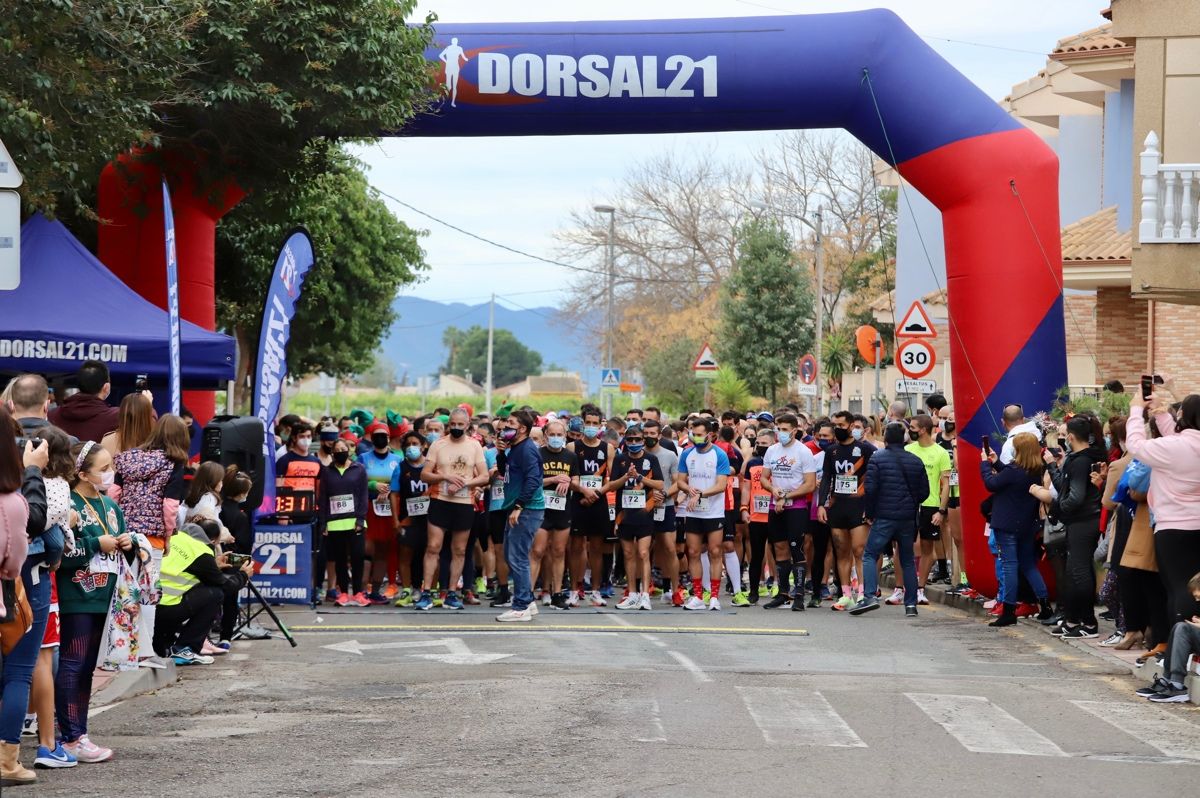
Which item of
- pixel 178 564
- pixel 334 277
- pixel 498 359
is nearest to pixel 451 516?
pixel 178 564

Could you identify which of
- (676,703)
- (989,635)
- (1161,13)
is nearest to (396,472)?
(989,635)

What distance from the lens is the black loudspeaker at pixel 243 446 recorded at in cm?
1370

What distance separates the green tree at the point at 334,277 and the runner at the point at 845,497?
40.6 ft

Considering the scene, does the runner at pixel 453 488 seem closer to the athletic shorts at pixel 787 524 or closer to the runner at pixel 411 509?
the runner at pixel 411 509

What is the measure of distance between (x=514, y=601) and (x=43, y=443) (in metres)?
8.50

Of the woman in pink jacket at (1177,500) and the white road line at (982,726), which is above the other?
the woman in pink jacket at (1177,500)

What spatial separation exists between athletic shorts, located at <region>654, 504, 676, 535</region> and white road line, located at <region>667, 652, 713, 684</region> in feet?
15.1

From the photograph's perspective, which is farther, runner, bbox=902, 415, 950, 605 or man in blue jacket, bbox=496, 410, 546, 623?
runner, bbox=902, 415, 950, 605

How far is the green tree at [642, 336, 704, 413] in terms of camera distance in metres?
63.0

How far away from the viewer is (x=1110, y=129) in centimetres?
2902

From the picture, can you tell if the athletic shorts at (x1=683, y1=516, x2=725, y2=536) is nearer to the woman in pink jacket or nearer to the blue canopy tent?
the blue canopy tent

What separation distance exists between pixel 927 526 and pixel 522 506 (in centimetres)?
A: 494

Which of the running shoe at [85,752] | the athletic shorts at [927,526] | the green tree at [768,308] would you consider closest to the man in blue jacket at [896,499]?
the athletic shorts at [927,526]

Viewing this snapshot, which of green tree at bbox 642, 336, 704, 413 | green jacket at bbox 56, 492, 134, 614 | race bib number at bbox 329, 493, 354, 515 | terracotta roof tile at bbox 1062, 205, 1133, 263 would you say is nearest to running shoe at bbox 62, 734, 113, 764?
green jacket at bbox 56, 492, 134, 614
